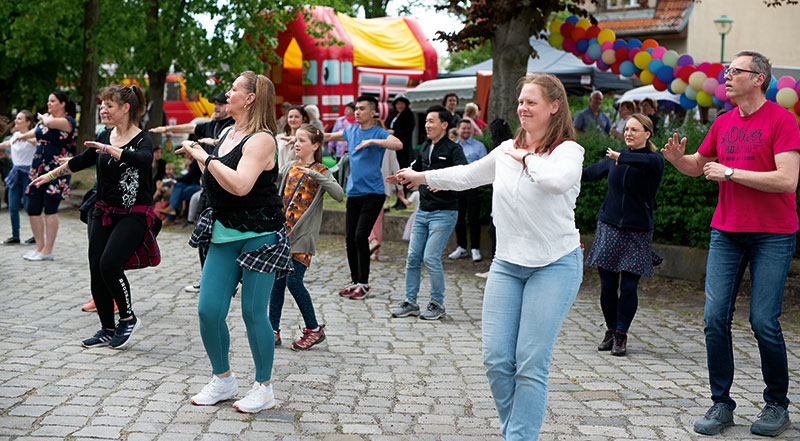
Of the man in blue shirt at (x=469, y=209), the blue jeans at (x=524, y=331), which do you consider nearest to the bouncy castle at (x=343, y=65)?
the man in blue shirt at (x=469, y=209)

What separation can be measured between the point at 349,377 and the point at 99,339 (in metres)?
2.00

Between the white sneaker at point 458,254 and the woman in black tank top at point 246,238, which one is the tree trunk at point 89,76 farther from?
the woman in black tank top at point 246,238

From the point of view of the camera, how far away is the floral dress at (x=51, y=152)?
10578mm

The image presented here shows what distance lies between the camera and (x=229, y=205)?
4887mm

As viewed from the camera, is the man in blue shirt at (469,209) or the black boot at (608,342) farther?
the man in blue shirt at (469,209)

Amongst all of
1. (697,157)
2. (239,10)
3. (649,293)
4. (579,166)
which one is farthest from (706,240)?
(239,10)

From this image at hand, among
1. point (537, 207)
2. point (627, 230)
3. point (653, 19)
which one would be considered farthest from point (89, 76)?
point (653, 19)

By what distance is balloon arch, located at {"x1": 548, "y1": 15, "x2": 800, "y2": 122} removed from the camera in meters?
12.1

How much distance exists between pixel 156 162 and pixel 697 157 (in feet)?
42.1

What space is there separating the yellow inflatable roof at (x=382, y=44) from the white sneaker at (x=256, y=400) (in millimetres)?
18784

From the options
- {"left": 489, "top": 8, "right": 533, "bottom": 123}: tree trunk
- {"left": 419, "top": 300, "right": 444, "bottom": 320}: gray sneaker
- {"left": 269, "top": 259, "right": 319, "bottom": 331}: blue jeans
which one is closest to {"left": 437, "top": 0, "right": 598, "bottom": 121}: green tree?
{"left": 489, "top": 8, "right": 533, "bottom": 123}: tree trunk

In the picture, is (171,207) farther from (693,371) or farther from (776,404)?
(776,404)

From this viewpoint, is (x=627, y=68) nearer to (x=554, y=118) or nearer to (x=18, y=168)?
(x=18, y=168)

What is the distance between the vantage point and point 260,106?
496 centimetres
